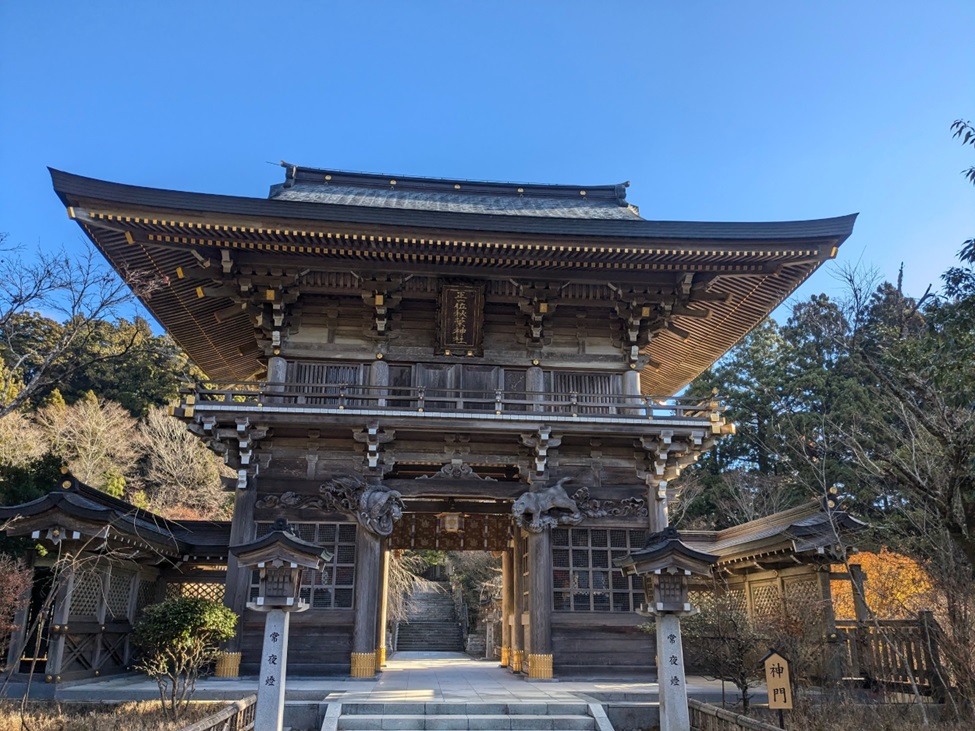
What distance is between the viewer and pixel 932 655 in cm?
979

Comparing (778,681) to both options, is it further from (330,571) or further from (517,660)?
(330,571)

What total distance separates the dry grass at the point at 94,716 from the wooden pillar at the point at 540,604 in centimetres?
573

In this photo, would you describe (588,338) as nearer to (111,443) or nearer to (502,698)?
(502,698)

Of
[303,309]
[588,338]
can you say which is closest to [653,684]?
[588,338]

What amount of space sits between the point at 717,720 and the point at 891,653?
496cm

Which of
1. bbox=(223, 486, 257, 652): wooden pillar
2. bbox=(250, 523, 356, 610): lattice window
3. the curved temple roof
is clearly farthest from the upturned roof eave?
bbox=(250, 523, 356, 610): lattice window

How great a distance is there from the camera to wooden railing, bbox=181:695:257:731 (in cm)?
697

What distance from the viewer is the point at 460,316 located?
1426cm

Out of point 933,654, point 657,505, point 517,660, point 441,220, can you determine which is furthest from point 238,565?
point 933,654

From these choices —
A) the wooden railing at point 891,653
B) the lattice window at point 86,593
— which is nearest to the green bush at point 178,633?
the lattice window at point 86,593

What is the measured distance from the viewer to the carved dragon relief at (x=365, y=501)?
12.9 metres

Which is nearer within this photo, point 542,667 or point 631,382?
point 542,667

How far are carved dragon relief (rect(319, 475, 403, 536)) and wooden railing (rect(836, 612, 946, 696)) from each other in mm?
8151

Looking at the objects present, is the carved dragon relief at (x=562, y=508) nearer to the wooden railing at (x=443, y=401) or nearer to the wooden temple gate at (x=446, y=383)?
the wooden temple gate at (x=446, y=383)
